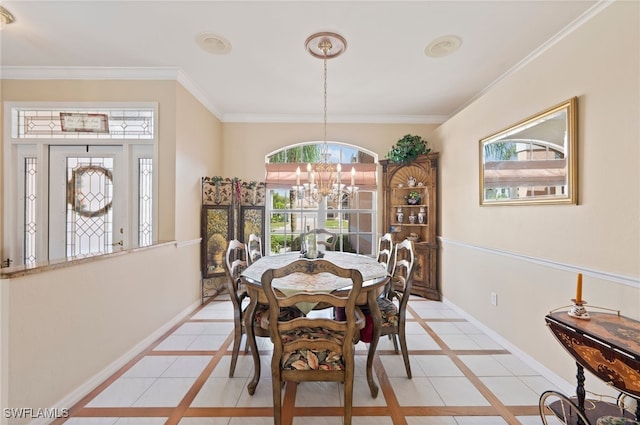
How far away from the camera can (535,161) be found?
2.30 metres

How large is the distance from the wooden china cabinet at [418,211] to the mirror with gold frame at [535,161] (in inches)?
44.1

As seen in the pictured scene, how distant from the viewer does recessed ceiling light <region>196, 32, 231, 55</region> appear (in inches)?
97.6

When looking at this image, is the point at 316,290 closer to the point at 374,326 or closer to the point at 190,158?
the point at 374,326

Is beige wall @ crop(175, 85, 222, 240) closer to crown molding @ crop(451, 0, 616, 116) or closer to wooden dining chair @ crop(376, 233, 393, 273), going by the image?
wooden dining chair @ crop(376, 233, 393, 273)

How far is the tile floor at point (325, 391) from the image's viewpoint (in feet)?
5.70

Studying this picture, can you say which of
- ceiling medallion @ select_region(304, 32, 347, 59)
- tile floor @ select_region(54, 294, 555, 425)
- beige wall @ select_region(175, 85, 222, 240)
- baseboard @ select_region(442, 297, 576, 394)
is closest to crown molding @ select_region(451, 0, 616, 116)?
ceiling medallion @ select_region(304, 32, 347, 59)

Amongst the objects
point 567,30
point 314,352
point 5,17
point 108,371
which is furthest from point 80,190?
point 567,30

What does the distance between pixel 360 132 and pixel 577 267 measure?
3403mm

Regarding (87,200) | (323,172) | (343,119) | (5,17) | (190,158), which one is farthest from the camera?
(343,119)

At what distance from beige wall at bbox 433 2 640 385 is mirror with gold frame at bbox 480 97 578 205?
0.19 feet

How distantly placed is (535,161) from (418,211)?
2109 mm

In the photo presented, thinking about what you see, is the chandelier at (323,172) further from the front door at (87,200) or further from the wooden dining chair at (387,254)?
the front door at (87,200)

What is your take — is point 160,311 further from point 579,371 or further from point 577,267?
point 577,267

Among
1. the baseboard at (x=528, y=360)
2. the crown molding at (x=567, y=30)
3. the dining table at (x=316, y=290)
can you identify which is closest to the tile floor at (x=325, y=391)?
the baseboard at (x=528, y=360)
